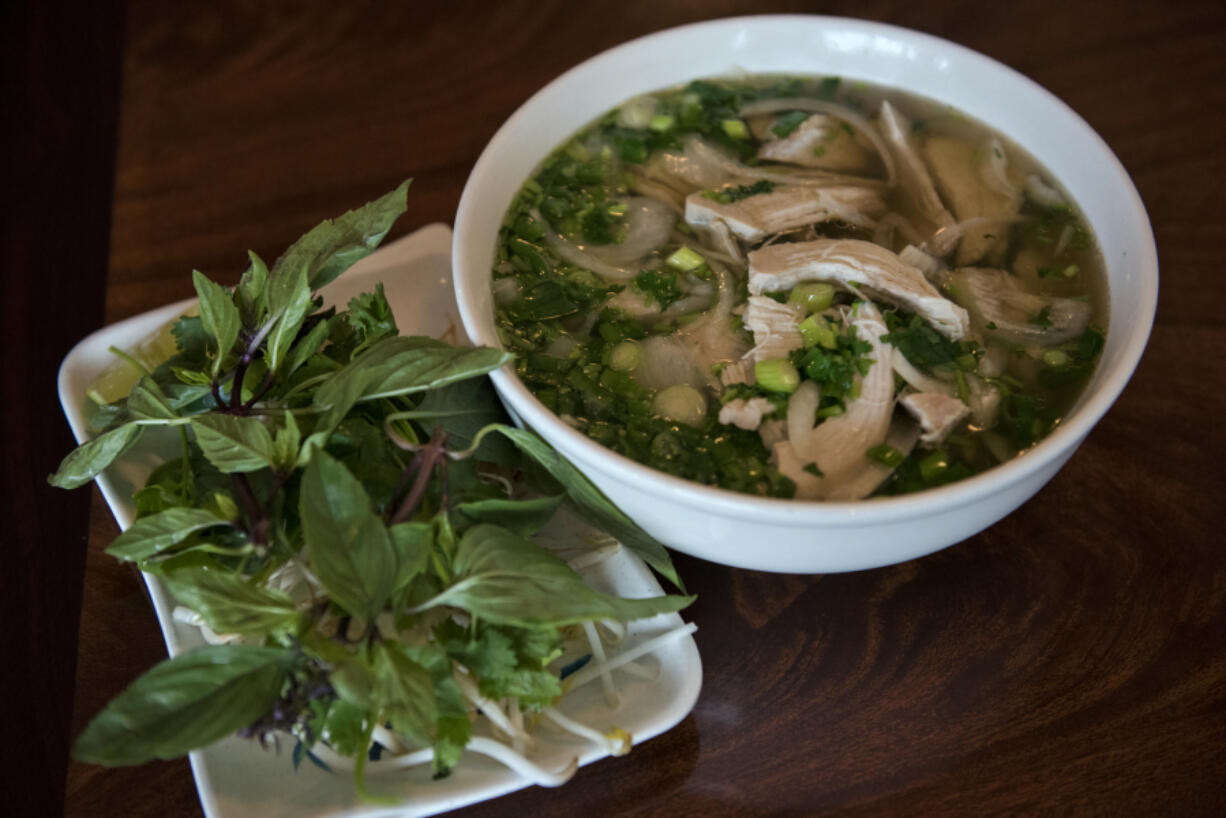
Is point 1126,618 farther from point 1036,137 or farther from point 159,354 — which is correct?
point 159,354

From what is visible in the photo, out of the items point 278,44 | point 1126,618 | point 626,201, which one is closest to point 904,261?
point 626,201

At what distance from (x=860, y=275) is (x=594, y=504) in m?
0.66

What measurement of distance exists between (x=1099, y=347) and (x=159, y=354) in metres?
1.83

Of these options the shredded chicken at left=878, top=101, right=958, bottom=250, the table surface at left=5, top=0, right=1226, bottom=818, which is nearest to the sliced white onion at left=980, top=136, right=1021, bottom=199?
the shredded chicken at left=878, top=101, right=958, bottom=250

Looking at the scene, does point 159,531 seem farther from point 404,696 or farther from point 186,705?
point 404,696

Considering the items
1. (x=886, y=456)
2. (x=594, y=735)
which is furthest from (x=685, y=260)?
(x=594, y=735)

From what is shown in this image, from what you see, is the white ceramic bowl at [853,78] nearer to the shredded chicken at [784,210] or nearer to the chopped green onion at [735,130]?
the chopped green onion at [735,130]

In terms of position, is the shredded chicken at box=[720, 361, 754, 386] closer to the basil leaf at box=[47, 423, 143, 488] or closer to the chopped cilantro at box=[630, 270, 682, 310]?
the chopped cilantro at box=[630, 270, 682, 310]

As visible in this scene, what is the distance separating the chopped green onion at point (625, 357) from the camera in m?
1.77

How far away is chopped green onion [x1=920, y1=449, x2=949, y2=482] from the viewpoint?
1589 mm

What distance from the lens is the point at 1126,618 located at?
68.6 inches

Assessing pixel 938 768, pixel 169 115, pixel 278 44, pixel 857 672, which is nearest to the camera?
pixel 938 768

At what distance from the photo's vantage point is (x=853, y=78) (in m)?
2.23

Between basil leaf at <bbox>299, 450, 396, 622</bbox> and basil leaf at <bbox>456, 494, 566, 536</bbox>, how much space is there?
17 cm
